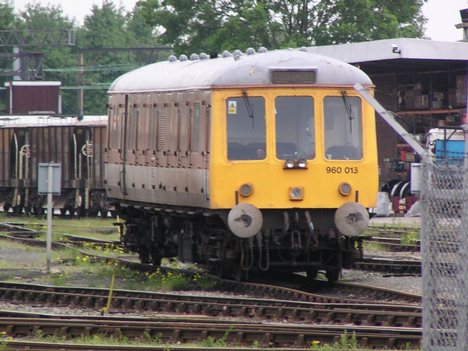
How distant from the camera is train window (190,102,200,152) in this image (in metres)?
18.6

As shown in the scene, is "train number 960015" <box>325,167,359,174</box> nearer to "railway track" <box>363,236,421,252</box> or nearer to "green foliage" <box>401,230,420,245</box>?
"railway track" <box>363,236,421,252</box>

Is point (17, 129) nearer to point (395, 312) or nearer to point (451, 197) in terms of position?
point (395, 312)

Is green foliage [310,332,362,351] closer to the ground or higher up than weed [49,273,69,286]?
closer to the ground

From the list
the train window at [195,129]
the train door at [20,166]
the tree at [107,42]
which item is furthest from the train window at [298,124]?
the tree at [107,42]

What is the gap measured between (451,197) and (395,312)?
6.74 metres

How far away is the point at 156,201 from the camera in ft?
67.1

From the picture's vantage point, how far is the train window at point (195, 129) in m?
18.6

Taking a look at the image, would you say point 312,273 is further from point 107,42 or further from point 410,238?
point 107,42

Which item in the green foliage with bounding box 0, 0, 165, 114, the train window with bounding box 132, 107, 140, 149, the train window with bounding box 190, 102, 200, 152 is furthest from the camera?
the green foliage with bounding box 0, 0, 165, 114

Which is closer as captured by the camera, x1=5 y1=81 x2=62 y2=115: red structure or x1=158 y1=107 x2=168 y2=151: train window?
x1=158 y1=107 x2=168 y2=151: train window

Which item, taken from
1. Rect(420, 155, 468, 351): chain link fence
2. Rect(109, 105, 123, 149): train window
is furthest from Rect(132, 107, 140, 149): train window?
Rect(420, 155, 468, 351): chain link fence

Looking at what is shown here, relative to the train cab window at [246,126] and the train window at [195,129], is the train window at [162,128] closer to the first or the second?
the train window at [195,129]

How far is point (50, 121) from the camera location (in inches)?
1741

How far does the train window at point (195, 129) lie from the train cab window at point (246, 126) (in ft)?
2.06
